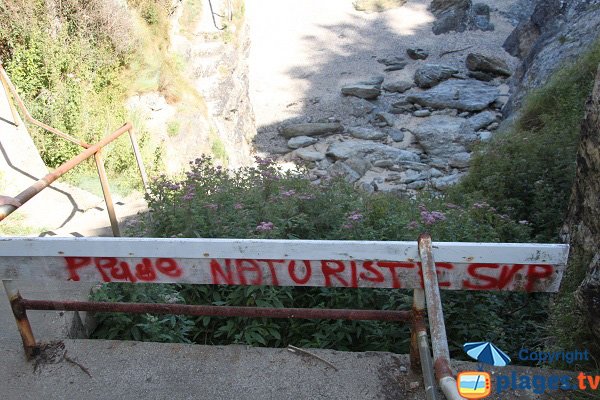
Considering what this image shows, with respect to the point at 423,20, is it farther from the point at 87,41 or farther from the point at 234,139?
the point at 87,41

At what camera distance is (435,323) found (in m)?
1.80

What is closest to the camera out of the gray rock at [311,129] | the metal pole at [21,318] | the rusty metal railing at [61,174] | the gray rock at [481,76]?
the metal pole at [21,318]

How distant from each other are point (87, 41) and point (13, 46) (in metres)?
Answer: 1.20

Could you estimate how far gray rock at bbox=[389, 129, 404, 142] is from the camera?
53.9ft

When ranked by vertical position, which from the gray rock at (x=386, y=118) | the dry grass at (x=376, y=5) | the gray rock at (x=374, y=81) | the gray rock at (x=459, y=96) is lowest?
the gray rock at (x=386, y=118)

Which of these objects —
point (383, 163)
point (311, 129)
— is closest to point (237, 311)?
point (383, 163)

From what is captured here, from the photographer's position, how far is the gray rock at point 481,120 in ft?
52.4

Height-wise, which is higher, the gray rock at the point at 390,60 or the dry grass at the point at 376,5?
the dry grass at the point at 376,5

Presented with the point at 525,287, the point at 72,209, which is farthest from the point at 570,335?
the point at 72,209

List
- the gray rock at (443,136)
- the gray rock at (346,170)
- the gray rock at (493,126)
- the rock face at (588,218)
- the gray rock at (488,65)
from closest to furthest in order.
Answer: the rock face at (588,218) → the gray rock at (346,170) → the gray rock at (443,136) → the gray rock at (493,126) → the gray rock at (488,65)

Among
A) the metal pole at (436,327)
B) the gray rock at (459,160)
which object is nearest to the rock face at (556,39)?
the gray rock at (459,160)

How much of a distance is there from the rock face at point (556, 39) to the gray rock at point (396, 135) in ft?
9.95

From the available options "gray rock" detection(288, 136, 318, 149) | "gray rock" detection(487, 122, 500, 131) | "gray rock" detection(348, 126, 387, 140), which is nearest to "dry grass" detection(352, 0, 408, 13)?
"gray rock" detection(348, 126, 387, 140)

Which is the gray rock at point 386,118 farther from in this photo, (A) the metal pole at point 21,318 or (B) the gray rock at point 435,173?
(A) the metal pole at point 21,318
